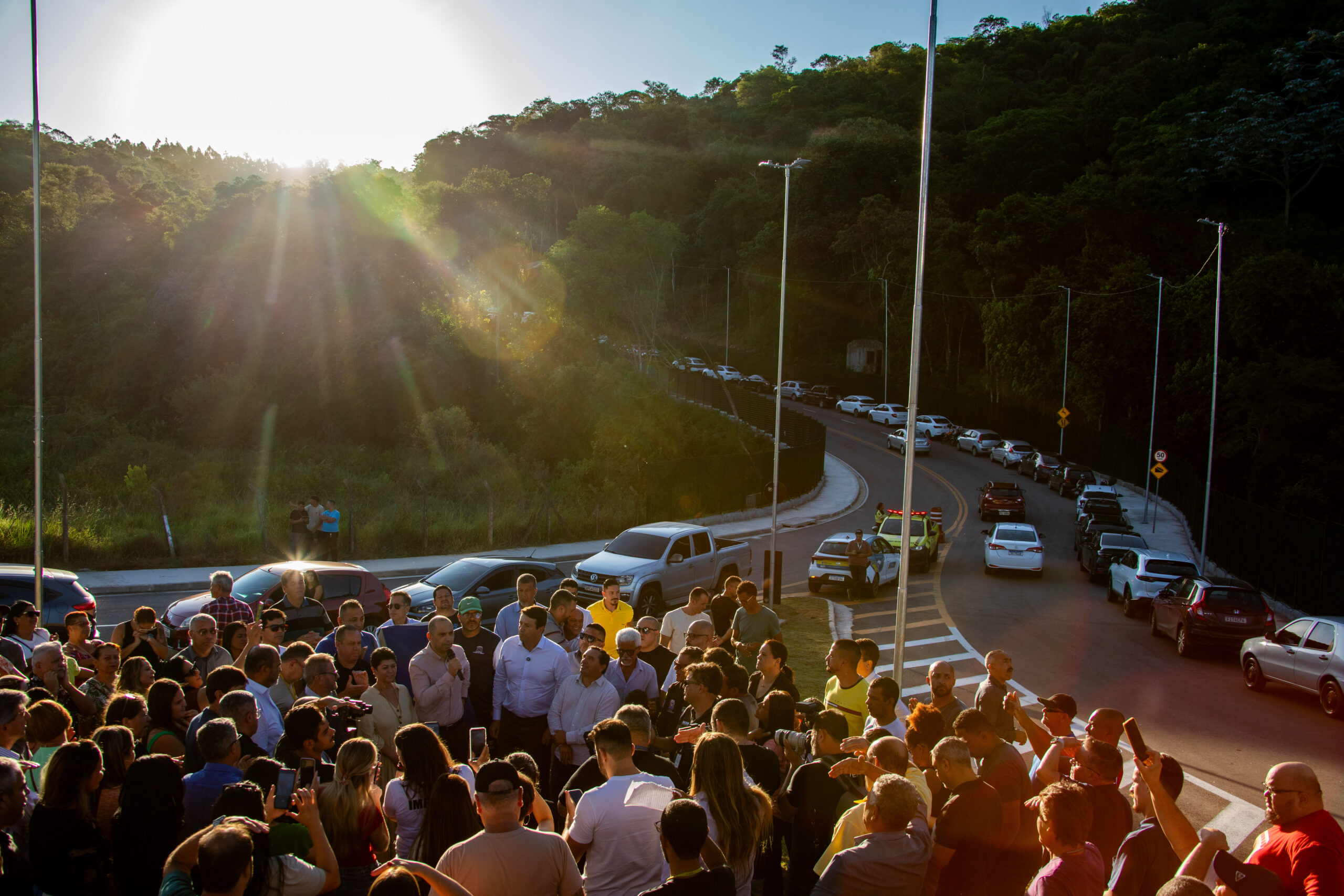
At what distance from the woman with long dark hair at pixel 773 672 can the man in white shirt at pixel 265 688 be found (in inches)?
136

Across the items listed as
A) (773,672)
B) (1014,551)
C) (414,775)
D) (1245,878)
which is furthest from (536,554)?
(1245,878)

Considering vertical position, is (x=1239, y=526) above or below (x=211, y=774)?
below

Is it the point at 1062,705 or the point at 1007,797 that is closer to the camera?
the point at 1007,797

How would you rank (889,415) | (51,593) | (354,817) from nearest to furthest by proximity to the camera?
(354,817), (51,593), (889,415)

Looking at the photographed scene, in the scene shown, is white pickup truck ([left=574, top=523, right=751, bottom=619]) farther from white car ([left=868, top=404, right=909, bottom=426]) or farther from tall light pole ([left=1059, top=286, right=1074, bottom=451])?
white car ([left=868, top=404, right=909, bottom=426])

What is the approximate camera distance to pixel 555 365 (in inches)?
1731

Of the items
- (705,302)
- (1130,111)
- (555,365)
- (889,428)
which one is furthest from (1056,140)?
(555,365)

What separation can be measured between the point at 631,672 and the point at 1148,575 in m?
17.8

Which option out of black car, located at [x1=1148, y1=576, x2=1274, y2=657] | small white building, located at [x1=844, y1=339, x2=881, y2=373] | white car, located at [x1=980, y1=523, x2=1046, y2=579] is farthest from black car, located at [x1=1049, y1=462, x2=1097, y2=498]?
small white building, located at [x1=844, y1=339, x2=881, y2=373]

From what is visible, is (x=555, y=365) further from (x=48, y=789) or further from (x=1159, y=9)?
(x=1159, y=9)

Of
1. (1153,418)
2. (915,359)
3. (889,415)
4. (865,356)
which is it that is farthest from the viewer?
(865,356)

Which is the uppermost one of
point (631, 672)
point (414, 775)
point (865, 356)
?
point (865, 356)

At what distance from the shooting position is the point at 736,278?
298 feet

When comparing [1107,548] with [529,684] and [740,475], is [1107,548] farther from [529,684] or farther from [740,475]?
[529,684]
